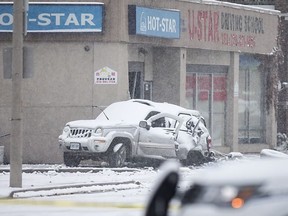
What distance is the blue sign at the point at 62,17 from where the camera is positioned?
33031 mm

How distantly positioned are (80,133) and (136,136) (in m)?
1.63

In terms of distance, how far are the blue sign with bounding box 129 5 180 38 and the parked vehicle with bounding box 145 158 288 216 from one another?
82.7 feet

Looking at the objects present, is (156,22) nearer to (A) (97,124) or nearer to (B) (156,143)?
(B) (156,143)

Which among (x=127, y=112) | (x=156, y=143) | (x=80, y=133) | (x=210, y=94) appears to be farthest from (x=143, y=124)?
(x=210, y=94)

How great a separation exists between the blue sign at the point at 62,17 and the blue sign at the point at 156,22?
132 centimetres

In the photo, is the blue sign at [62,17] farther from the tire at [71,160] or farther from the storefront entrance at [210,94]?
the storefront entrance at [210,94]

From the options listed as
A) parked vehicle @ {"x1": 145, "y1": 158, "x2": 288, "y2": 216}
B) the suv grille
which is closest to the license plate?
the suv grille

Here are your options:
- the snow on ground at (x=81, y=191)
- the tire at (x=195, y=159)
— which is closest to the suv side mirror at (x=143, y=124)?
the snow on ground at (x=81, y=191)

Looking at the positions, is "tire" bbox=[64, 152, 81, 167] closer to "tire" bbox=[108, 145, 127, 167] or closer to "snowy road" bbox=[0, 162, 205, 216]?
"snowy road" bbox=[0, 162, 205, 216]

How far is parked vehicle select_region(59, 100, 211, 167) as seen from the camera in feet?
→ 93.6

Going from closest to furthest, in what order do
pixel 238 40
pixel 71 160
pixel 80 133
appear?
pixel 80 133 < pixel 71 160 < pixel 238 40

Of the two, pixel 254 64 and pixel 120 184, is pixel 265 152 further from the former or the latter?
pixel 254 64

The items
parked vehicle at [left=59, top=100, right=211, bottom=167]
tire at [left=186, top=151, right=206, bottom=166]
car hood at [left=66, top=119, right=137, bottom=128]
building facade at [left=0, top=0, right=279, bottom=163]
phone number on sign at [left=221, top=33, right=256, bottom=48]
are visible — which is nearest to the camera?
parked vehicle at [left=59, top=100, right=211, bottom=167]

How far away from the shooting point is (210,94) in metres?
40.0
